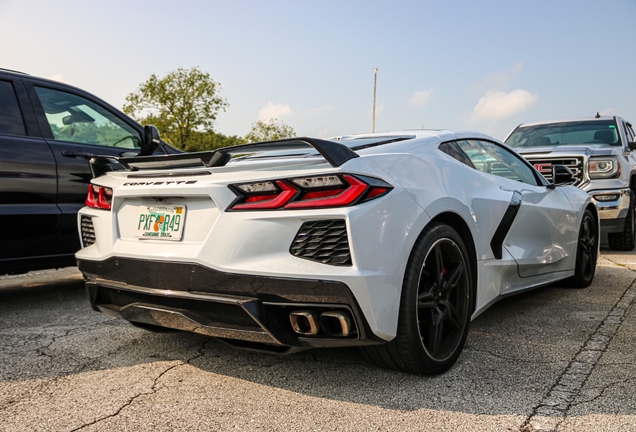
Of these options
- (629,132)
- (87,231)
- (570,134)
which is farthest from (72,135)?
(629,132)

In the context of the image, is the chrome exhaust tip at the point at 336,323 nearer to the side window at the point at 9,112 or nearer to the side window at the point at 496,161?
the side window at the point at 496,161

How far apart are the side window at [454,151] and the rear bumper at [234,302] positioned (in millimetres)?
1343

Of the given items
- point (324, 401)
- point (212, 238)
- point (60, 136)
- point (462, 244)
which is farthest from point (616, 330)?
point (60, 136)

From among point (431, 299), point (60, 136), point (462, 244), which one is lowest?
point (431, 299)

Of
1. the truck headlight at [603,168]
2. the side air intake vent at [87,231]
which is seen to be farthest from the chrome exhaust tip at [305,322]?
the truck headlight at [603,168]

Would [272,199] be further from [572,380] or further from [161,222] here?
[572,380]

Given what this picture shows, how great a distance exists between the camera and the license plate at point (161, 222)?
9.09 feet

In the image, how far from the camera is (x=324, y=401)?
8.87 feet

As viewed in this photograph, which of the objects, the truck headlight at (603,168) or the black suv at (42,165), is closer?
the black suv at (42,165)

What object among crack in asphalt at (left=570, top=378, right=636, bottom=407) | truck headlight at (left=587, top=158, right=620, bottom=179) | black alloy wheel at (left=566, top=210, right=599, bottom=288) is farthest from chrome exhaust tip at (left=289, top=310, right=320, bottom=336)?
truck headlight at (left=587, top=158, right=620, bottom=179)

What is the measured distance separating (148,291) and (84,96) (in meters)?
2.93

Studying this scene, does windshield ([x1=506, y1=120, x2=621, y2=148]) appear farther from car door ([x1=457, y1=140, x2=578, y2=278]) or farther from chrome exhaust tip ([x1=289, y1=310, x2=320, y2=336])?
chrome exhaust tip ([x1=289, y1=310, x2=320, y2=336])

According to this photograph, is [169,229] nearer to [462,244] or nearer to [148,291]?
[148,291]

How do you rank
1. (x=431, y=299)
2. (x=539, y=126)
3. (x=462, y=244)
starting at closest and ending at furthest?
1. (x=431, y=299)
2. (x=462, y=244)
3. (x=539, y=126)
